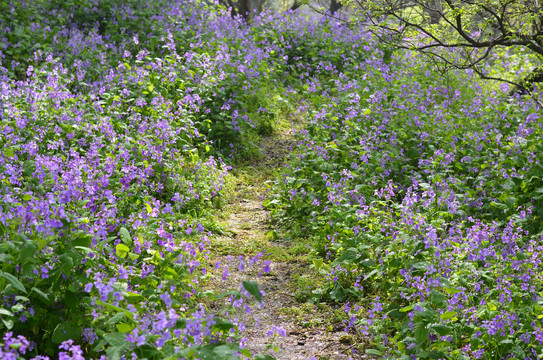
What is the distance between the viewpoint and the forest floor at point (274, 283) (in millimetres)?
4090

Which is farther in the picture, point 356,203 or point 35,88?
point 35,88

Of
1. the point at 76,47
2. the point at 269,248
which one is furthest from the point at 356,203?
the point at 76,47

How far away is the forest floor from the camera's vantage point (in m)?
4.09

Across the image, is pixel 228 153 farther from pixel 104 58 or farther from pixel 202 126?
pixel 104 58

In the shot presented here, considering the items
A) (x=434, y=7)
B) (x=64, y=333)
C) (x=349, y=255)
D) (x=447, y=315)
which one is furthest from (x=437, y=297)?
(x=434, y=7)

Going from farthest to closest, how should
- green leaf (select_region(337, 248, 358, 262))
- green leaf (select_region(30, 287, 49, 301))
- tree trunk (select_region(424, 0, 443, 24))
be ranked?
tree trunk (select_region(424, 0, 443, 24)) < green leaf (select_region(337, 248, 358, 262)) < green leaf (select_region(30, 287, 49, 301))

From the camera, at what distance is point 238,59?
31.5 feet

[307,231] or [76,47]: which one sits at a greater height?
[76,47]

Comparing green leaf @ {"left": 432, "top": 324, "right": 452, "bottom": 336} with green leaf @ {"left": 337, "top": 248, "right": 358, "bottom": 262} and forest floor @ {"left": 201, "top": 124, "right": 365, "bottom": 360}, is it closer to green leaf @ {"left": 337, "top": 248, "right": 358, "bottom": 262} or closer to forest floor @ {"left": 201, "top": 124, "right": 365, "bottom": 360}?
forest floor @ {"left": 201, "top": 124, "right": 365, "bottom": 360}

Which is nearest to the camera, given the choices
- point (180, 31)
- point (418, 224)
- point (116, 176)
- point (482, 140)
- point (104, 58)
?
point (418, 224)

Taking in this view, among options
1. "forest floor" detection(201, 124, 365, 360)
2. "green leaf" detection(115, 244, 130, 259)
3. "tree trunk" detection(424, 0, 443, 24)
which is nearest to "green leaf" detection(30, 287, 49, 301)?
"green leaf" detection(115, 244, 130, 259)

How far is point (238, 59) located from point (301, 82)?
6.26 feet

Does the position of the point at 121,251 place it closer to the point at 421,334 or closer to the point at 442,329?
the point at 421,334

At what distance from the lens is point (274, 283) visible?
16.8 ft
